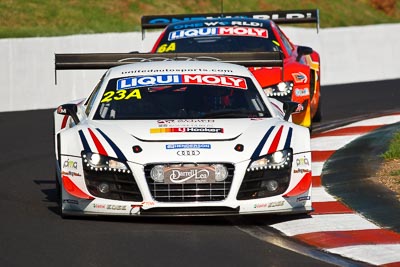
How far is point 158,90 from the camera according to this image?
10711mm

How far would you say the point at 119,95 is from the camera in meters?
10.7

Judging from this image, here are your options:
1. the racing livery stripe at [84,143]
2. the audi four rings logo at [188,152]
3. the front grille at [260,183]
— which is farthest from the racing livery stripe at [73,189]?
the front grille at [260,183]

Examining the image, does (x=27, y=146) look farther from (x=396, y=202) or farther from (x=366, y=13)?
(x=366, y=13)

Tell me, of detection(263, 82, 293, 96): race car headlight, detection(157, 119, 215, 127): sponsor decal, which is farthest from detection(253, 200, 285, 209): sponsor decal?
detection(263, 82, 293, 96): race car headlight

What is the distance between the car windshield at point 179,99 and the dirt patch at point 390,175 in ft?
4.73

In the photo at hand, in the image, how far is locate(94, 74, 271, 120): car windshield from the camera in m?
10.4

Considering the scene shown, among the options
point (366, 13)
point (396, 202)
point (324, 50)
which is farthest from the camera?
point (366, 13)

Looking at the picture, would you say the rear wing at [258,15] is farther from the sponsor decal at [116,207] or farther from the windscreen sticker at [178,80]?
the sponsor decal at [116,207]

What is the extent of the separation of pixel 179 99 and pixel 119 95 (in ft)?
1.64

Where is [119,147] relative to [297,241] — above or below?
above

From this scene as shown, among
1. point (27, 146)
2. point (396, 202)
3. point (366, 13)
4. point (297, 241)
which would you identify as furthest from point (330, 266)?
point (366, 13)

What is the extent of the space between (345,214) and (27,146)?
6.01m

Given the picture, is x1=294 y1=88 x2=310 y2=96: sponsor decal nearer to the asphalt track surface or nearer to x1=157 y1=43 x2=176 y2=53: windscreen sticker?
x1=157 y1=43 x2=176 y2=53: windscreen sticker

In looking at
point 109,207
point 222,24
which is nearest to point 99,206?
point 109,207
